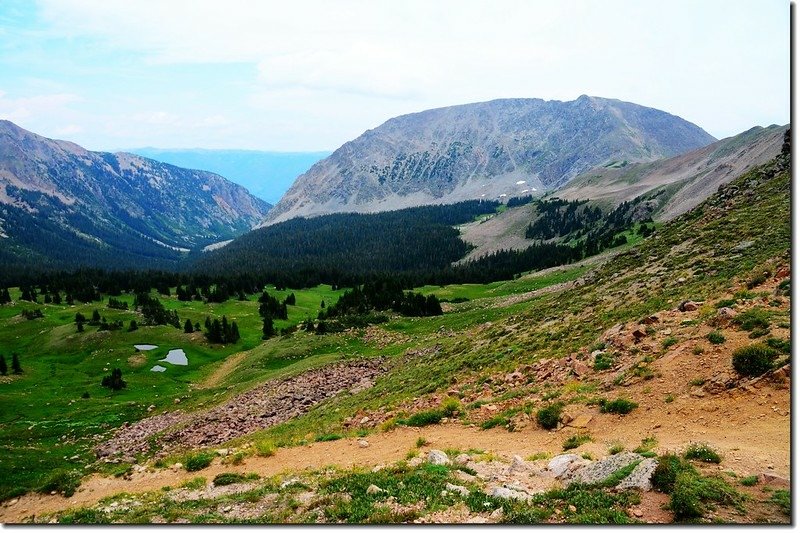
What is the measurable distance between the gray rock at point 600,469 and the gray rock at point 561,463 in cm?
32

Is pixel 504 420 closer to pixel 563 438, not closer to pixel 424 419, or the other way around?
pixel 563 438

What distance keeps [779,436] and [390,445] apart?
1254cm

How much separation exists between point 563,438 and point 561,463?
9.14 ft

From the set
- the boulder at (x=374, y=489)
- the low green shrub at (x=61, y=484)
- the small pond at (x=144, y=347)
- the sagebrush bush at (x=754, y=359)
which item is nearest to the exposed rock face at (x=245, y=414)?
the low green shrub at (x=61, y=484)

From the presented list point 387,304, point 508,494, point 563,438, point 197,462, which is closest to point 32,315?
point 387,304

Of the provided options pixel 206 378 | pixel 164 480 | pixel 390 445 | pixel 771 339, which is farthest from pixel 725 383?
pixel 206 378

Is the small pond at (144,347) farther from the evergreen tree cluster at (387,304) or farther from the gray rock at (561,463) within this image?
the gray rock at (561,463)

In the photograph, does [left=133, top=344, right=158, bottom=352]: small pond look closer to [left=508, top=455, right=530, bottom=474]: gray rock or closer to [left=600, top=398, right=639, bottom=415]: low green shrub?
[left=508, top=455, right=530, bottom=474]: gray rock

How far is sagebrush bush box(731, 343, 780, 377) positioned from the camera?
15.6 meters

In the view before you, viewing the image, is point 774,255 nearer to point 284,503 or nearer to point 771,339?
point 771,339

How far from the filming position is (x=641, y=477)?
11.5 m

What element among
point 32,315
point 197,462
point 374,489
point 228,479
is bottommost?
point 32,315

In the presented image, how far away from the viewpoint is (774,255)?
25.7m

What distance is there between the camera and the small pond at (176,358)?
65506 millimetres
